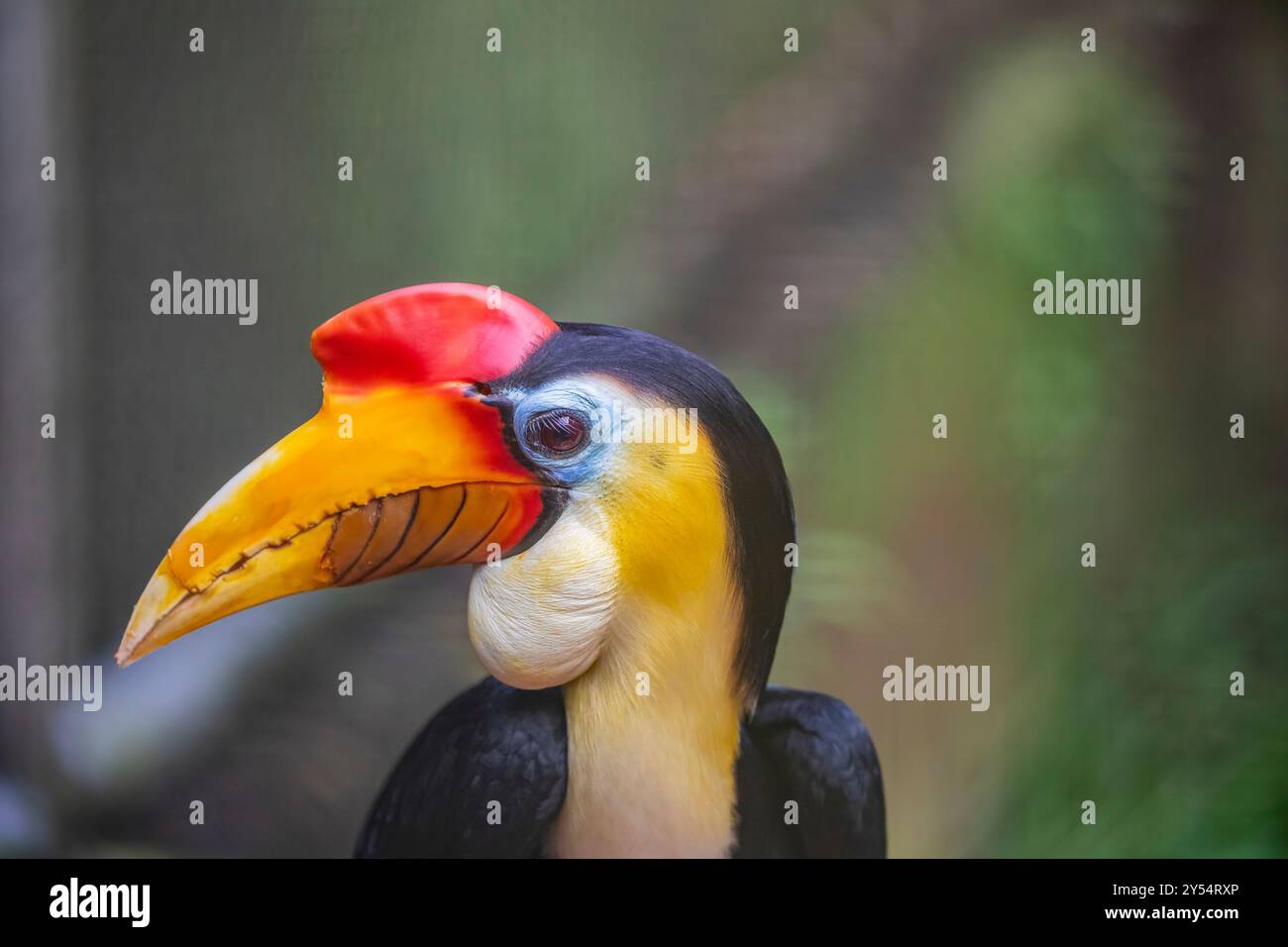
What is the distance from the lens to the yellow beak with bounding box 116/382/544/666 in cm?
161

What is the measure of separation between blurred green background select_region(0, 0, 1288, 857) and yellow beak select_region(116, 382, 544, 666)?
0.48 m

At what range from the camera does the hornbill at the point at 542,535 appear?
161 cm

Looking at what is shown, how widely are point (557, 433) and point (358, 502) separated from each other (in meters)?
0.29

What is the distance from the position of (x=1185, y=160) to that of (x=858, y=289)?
0.69 m

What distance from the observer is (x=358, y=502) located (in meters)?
1.61
